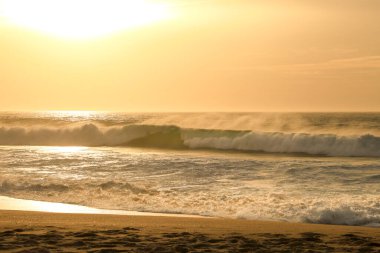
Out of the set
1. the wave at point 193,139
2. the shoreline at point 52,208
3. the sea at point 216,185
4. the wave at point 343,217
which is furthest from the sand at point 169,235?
the wave at point 193,139

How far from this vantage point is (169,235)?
912 cm

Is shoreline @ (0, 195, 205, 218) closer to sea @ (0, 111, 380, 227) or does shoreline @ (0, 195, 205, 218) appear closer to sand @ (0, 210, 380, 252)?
sea @ (0, 111, 380, 227)

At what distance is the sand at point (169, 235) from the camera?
26.7 ft

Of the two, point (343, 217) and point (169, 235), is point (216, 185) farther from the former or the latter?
point (169, 235)

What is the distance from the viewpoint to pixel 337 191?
50.5 ft

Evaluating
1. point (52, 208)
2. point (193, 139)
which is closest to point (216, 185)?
point (52, 208)

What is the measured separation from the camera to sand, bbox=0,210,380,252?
8.12 metres

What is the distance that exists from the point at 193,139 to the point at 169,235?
3252 centimetres

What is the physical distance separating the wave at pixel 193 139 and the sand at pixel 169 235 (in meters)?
22.2

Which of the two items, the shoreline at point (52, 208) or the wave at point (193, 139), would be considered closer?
the shoreline at point (52, 208)

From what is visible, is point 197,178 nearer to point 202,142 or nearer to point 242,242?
point 242,242

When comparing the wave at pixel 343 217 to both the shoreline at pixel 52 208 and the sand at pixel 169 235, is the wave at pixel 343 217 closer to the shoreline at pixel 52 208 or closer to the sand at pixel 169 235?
the sand at pixel 169 235

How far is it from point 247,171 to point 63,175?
628cm

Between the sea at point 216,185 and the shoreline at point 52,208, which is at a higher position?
the sea at point 216,185
